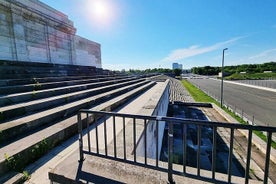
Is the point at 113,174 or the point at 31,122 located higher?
the point at 31,122

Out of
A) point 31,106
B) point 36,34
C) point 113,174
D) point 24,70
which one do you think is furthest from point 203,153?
point 36,34

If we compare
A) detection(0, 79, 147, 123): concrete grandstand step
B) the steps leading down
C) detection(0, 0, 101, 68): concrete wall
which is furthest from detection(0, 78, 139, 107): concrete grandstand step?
detection(0, 0, 101, 68): concrete wall

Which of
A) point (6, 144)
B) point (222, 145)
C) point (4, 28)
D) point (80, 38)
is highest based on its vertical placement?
point (80, 38)

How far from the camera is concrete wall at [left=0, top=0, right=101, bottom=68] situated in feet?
25.7

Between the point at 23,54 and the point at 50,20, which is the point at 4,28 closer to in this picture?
the point at 23,54

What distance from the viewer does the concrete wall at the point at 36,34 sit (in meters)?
7.82

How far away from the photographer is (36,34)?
9.49 metres

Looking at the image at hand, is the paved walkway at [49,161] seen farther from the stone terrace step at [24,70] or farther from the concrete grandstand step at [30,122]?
the stone terrace step at [24,70]

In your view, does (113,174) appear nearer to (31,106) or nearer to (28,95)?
(31,106)

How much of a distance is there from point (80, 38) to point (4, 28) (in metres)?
6.74

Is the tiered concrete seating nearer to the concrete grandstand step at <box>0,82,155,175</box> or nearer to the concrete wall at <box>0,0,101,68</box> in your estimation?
the concrete grandstand step at <box>0,82,155,175</box>

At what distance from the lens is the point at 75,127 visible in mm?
3533

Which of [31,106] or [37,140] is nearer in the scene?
[37,140]

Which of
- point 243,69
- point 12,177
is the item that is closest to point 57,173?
point 12,177
